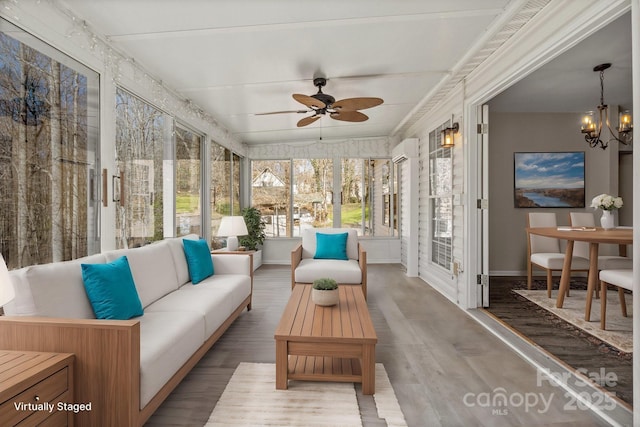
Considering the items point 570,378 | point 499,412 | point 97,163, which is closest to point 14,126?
point 97,163

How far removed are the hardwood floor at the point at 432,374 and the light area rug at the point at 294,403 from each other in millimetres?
62

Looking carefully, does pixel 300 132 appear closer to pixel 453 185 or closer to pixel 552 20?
pixel 453 185

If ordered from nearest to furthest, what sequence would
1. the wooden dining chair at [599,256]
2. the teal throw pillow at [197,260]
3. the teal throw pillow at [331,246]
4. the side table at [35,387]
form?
the side table at [35,387], the teal throw pillow at [197,260], the wooden dining chair at [599,256], the teal throw pillow at [331,246]

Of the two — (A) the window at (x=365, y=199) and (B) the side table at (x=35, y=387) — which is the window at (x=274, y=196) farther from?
(B) the side table at (x=35, y=387)

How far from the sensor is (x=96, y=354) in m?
1.47

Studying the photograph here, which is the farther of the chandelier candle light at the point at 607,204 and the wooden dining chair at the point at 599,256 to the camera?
the wooden dining chair at the point at 599,256

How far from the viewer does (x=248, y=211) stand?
6094 millimetres

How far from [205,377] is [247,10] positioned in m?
2.63

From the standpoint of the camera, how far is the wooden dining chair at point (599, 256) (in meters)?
3.63

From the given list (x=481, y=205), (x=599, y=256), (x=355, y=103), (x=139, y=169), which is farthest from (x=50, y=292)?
(x=599, y=256)

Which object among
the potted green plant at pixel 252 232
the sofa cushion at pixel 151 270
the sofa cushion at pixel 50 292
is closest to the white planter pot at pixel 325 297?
the sofa cushion at pixel 151 270

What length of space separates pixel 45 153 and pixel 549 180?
20.9 feet

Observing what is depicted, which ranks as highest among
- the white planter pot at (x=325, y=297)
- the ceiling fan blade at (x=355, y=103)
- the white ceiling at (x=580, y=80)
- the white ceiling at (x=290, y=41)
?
the white ceiling at (x=580, y=80)

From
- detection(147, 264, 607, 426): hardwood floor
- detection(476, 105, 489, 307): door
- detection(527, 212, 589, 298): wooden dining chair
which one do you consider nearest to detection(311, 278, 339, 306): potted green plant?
detection(147, 264, 607, 426): hardwood floor
